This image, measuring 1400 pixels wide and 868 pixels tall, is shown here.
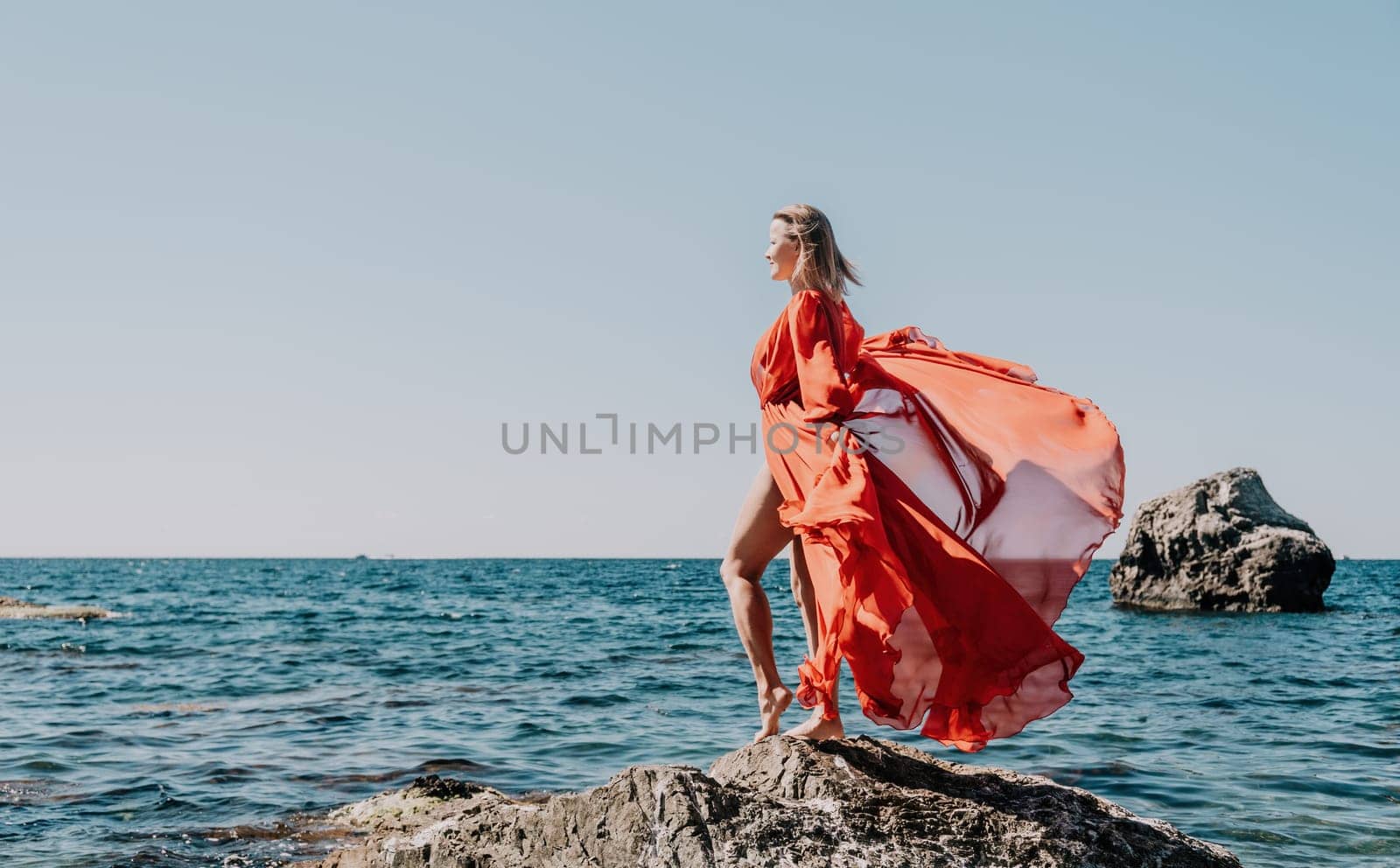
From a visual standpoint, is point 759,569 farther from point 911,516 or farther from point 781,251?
point 781,251

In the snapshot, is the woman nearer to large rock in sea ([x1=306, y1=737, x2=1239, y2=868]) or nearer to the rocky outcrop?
large rock in sea ([x1=306, y1=737, x2=1239, y2=868])

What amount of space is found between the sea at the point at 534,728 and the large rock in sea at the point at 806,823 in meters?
3.32

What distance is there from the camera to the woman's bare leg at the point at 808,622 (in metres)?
4.77

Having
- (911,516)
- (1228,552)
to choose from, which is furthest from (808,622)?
(1228,552)

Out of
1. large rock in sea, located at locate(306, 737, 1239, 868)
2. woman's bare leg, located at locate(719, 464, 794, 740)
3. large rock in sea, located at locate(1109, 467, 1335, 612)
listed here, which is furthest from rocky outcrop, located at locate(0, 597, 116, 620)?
woman's bare leg, located at locate(719, 464, 794, 740)

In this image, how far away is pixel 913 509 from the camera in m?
4.52

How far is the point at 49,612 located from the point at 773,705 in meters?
34.1

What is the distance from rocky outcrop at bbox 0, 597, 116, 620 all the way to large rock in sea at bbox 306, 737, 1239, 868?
31.4 meters

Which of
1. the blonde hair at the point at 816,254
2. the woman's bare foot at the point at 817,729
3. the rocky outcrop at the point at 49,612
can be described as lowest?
the rocky outcrop at the point at 49,612

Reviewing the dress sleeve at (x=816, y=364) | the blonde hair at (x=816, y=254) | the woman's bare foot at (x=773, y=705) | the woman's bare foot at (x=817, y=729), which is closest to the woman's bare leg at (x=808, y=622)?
the woman's bare foot at (x=817, y=729)

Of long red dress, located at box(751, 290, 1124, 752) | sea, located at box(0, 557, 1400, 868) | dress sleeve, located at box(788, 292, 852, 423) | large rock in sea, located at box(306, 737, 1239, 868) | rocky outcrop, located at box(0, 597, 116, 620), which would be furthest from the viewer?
rocky outcrop, located at box(0, 597, 116, 620)

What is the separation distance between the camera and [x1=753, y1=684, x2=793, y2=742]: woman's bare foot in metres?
4.95

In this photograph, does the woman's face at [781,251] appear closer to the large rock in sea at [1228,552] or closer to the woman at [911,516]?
the woman at [911,516]

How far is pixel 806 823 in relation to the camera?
13.5 feet
